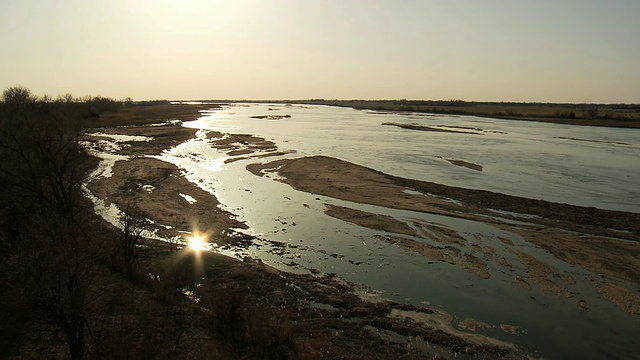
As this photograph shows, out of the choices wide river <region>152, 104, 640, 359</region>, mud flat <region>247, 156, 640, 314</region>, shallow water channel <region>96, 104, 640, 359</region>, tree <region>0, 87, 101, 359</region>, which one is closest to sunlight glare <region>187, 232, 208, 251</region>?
shallow water channel <region>96, 104, 640, 359</region>

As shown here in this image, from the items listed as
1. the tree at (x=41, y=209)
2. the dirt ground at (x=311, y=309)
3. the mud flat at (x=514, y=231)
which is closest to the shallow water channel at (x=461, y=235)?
the mud flat at (x=514, y=231)

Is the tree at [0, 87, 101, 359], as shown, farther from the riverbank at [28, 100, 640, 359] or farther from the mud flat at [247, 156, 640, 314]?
the mud flat at [247, 156, 640, 314]

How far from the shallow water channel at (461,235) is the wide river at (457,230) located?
45mm

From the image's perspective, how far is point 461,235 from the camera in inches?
619

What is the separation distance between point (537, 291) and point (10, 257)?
15.5m

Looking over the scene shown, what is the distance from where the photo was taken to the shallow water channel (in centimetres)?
979

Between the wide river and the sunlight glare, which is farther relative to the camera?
the sunlight glare

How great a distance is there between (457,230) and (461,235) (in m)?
0.59

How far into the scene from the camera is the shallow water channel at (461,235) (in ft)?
32.1

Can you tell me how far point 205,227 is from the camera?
643 inches

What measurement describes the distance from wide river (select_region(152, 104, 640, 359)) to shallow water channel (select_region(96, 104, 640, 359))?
45mm

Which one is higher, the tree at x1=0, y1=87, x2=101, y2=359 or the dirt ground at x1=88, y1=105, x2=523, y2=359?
the tree at x1=0, y1=87, x2=101, y2=359

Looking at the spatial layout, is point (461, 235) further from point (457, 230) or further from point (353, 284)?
point (353, 284)

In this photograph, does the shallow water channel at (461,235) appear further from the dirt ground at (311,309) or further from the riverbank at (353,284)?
the dirt ground at (311,309)
